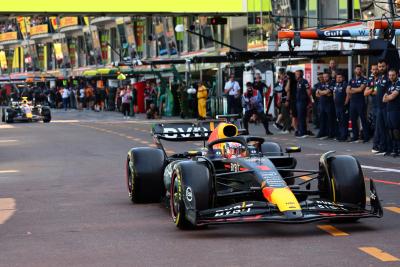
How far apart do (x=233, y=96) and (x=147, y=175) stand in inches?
993

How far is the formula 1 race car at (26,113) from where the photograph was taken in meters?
44.5

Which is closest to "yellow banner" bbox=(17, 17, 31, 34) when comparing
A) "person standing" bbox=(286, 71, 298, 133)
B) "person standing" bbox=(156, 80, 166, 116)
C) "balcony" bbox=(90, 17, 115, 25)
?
"balcony" bbox=(90, 17, 115, 25)

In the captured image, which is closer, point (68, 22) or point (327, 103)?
point (327, 103)

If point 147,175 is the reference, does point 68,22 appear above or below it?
above

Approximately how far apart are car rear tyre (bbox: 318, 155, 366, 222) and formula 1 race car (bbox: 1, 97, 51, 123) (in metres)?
35.2

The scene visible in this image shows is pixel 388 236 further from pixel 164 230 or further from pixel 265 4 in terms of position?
pixel 265 4

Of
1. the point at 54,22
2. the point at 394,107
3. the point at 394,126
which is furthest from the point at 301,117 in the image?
the point at 54,22

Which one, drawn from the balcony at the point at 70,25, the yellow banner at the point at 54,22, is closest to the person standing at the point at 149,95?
the balcony at the point at 70,25

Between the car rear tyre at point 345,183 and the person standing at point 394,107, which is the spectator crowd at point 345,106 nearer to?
the person standing at point 394,107

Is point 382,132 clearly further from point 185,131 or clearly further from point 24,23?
point 24,23

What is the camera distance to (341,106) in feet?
81.6

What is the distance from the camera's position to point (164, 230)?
9.86m

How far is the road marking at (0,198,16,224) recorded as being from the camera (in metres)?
11.2

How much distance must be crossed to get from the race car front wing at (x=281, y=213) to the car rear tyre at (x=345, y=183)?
0.87 ft
